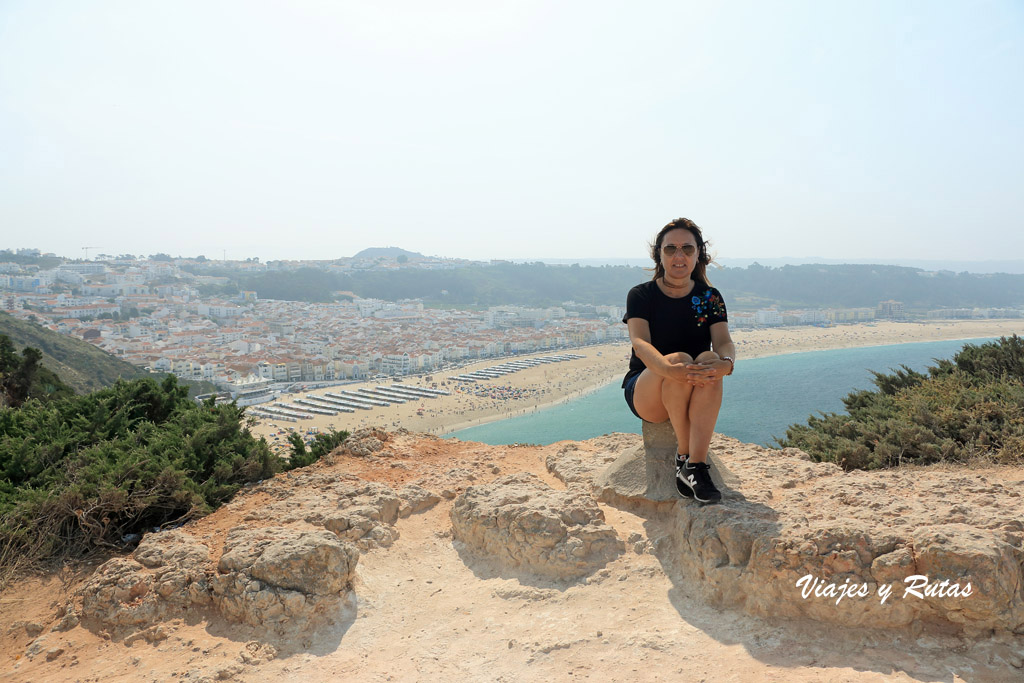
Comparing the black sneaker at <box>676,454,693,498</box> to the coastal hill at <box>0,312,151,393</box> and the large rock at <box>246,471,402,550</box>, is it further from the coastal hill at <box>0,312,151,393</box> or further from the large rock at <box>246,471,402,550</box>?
the coastal hill at <box>0,312,151,393</box>

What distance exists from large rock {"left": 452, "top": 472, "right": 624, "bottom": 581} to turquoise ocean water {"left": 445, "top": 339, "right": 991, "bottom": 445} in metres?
22.4

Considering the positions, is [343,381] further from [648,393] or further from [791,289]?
[791,289]

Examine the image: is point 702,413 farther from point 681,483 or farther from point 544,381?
point 544,381

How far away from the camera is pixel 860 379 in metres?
45.3

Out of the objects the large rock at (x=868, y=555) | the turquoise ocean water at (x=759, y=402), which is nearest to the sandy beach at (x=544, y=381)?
the turquoise ocean water at (x=759, y=402)

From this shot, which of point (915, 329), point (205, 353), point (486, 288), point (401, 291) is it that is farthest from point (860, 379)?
point (401, 291)

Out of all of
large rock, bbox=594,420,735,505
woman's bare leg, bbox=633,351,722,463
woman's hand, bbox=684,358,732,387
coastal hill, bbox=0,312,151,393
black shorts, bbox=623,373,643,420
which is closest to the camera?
woman's hand, bbox=684,358,732,387

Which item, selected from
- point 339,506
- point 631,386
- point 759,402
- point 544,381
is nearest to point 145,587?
point 339,506

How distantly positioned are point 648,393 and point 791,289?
105422mm

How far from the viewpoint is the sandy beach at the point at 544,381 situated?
34.1 m

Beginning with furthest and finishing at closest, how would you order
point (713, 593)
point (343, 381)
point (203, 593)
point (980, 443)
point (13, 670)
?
point (343, 381)
point (980, 443)
point (203, 593)
point (713, 593)
point (13, 670)

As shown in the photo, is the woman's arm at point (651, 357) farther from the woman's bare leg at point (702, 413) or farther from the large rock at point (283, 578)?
the large rock at point (283, 578)

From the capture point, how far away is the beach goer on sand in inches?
127

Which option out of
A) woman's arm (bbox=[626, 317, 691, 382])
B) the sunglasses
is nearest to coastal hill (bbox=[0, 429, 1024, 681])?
woman's arm (bbox=[626, 317, 691, 382])
